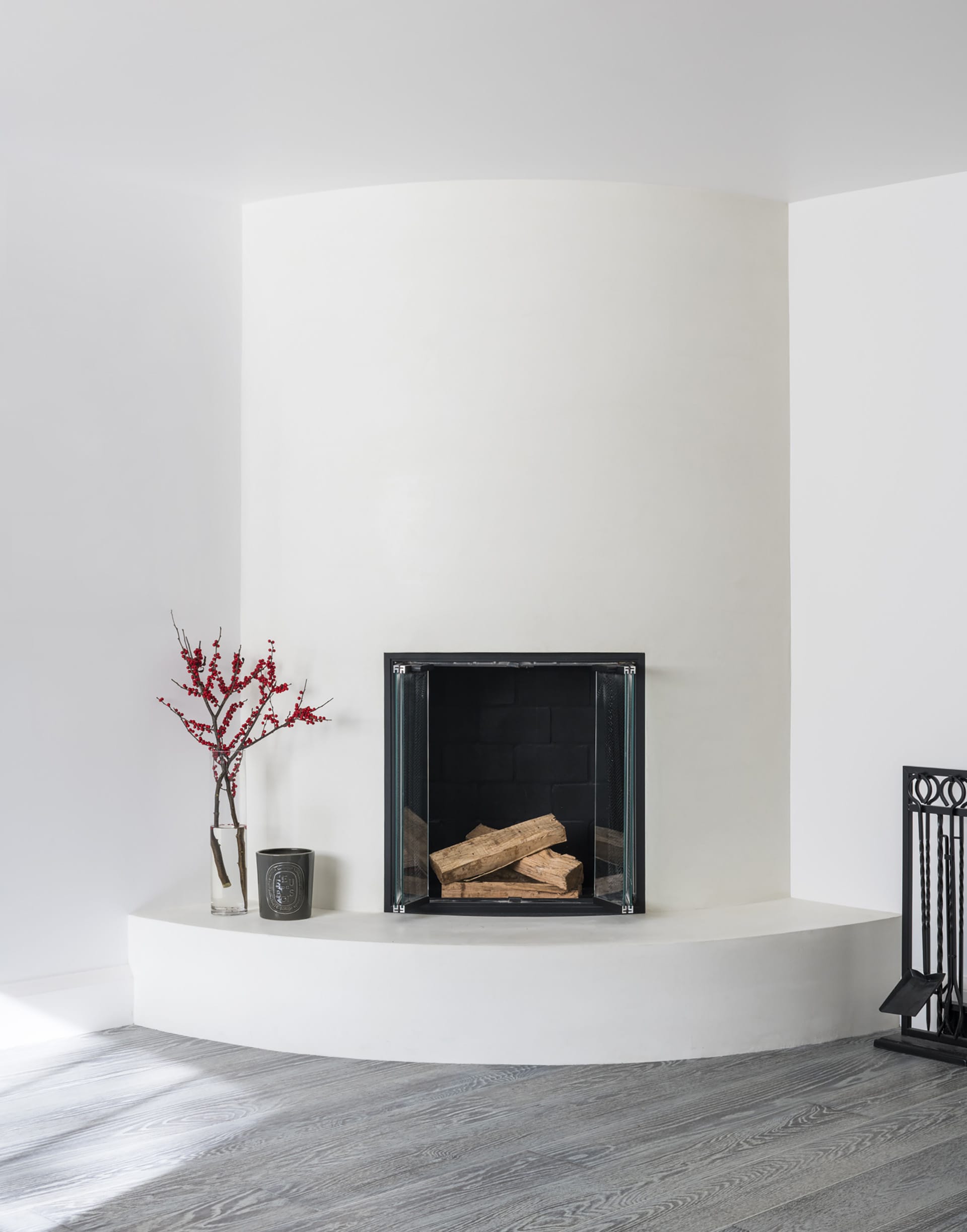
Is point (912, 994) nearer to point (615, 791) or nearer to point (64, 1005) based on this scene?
point (615, 791)

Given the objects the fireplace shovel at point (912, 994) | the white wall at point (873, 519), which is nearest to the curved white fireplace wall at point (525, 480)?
A: the white wall at point (873, 519)

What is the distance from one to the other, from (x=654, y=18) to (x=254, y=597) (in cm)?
205

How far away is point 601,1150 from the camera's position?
2646mm

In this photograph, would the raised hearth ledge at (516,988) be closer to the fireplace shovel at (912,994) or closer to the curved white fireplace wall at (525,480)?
the fireplace shovel at (912,994)

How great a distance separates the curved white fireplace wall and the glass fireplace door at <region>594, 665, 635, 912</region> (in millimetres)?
74

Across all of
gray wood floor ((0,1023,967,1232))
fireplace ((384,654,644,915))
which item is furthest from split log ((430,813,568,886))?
gray wood floor ((0,1023,967,1232))

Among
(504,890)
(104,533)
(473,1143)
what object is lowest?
(473,1143)

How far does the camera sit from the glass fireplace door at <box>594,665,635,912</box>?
3633 millimetres

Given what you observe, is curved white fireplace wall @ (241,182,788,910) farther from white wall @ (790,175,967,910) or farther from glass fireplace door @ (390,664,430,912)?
white wall @ (790,175,967,910)

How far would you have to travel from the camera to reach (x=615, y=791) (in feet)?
12.1

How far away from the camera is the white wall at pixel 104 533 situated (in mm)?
3459

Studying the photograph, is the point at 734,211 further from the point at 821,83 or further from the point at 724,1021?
the point at 724,1021

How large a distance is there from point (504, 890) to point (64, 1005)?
4.25ft

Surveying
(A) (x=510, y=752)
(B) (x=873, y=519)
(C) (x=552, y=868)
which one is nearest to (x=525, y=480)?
(A) (x=510, y=752)
